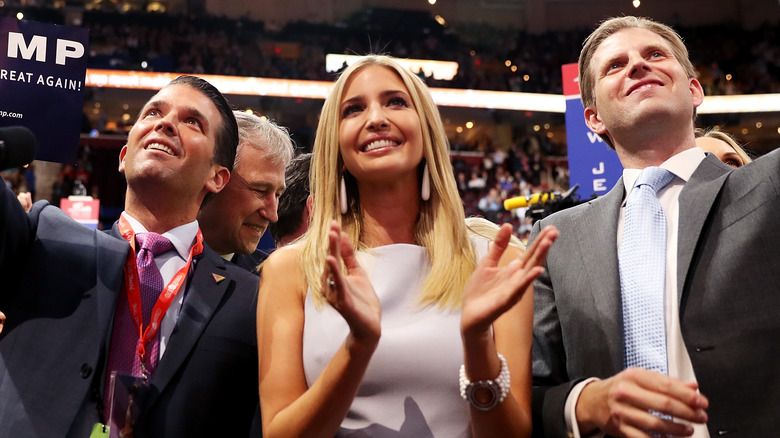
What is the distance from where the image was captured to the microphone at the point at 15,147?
1.38 metres

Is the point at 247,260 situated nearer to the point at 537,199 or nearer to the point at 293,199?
the point at 293,199

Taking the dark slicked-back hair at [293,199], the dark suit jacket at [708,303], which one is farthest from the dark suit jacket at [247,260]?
the dark suit jacket at [708,303]

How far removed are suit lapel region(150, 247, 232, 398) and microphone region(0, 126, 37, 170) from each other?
704 mm

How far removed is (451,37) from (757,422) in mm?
21096

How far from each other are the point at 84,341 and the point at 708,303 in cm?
157

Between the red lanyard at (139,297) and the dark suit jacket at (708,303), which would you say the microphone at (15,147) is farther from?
the dark suit jacket at (708,303)

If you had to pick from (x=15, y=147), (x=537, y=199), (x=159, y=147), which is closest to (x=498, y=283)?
(x=15, y=147)

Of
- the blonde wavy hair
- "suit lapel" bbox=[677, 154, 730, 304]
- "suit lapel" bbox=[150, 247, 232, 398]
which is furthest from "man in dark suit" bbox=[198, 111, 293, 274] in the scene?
"suit lapel" bbox=[677, 154, 730, 304]

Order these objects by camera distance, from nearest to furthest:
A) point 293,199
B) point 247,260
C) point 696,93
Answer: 1. point 696,93
2. point 247,260
3. point 293,199

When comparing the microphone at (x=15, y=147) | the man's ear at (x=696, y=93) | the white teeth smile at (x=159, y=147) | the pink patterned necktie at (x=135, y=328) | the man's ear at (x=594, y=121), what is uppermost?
the man's ear at (x=696, y=93)

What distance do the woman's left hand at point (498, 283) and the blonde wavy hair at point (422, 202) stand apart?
34 cm

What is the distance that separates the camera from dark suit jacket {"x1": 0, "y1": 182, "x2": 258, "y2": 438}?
1.87 meters

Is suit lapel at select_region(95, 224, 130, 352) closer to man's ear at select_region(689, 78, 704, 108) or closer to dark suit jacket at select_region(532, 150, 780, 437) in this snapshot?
dark suit jacket at select_region(532, 150, 780, 437)

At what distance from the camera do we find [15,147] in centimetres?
141
